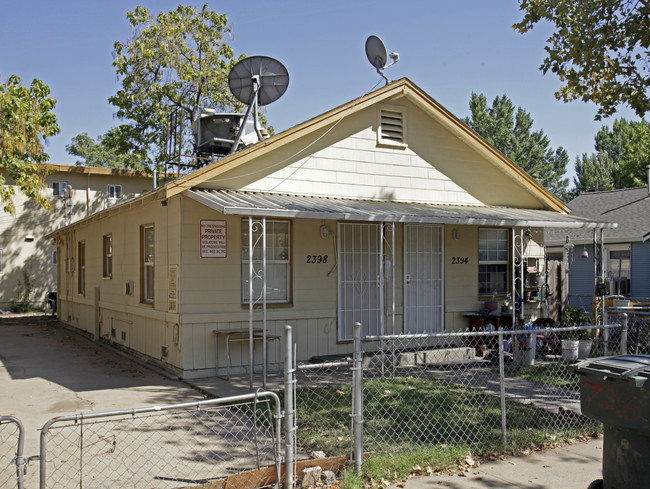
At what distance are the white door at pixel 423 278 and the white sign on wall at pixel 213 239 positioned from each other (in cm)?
377

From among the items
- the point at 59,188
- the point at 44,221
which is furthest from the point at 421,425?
the point at 59,188

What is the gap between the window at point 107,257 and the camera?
14.6m

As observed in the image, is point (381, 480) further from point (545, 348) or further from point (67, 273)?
point (67, 273)

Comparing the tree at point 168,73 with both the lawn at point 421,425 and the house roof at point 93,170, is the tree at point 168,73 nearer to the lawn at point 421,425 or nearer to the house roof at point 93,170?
the house roof at point 93,170

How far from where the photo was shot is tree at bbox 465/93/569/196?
5141cm

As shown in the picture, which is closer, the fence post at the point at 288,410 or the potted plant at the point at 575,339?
the fence post at the point at 288,410

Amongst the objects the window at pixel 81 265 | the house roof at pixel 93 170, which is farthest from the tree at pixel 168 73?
the window at pixel 81 265

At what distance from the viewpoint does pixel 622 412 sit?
14.2ft

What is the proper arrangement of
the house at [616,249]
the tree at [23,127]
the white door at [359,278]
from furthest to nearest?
the house at [616,249]
the tree at [23,127]
the white door at [359,278]

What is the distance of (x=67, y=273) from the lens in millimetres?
19844

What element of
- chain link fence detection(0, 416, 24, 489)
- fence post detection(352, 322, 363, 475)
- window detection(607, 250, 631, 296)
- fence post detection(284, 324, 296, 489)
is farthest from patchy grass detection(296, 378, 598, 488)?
window detection(607, 250, 631, 296)

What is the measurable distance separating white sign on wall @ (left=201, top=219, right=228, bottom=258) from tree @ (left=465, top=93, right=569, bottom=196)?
146 ft

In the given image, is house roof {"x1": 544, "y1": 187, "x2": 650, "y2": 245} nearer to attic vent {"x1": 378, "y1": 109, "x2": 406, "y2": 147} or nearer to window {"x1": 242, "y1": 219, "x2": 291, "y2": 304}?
attic vent {"x1": 378, "y1": 109, "x2": 406, "y2": 147}

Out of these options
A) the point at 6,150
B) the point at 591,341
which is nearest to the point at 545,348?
the point at 591,341
